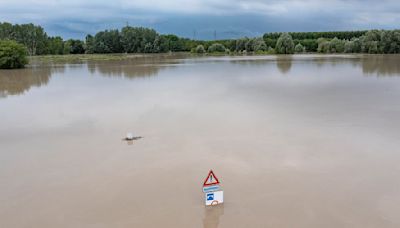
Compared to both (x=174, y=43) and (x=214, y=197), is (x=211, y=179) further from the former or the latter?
(x=174, y=43)

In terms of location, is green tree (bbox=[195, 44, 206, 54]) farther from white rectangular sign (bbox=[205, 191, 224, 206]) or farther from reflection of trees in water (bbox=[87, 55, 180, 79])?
white rectangular sign (bbox=[205, 191, 224, 206])

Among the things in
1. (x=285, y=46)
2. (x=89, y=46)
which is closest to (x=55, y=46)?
(x=89, y=46)

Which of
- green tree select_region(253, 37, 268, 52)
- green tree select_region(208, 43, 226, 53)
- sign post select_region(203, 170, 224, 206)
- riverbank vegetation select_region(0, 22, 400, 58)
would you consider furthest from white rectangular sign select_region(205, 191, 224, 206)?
green tree select_region(208, 43, 226, 53)

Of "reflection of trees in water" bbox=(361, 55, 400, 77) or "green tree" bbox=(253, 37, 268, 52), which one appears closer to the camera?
"reflection of trees in water" bbox=(361, 55, 400, 77)

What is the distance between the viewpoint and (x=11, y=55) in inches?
1806

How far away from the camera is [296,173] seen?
936cm

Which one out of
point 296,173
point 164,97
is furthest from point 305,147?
point 164,97

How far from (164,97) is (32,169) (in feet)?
39.9

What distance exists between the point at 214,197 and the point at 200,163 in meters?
2.64

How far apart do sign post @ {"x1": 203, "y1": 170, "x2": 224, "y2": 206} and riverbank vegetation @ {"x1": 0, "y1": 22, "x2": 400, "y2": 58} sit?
72657 mm

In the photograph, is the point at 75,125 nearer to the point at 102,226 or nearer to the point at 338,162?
the point at 102,226

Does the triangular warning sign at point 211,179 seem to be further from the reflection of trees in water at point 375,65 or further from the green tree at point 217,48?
the green tree at point 217,48

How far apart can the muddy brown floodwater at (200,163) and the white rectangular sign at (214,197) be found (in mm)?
133

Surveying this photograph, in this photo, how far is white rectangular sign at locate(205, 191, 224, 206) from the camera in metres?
7.58
